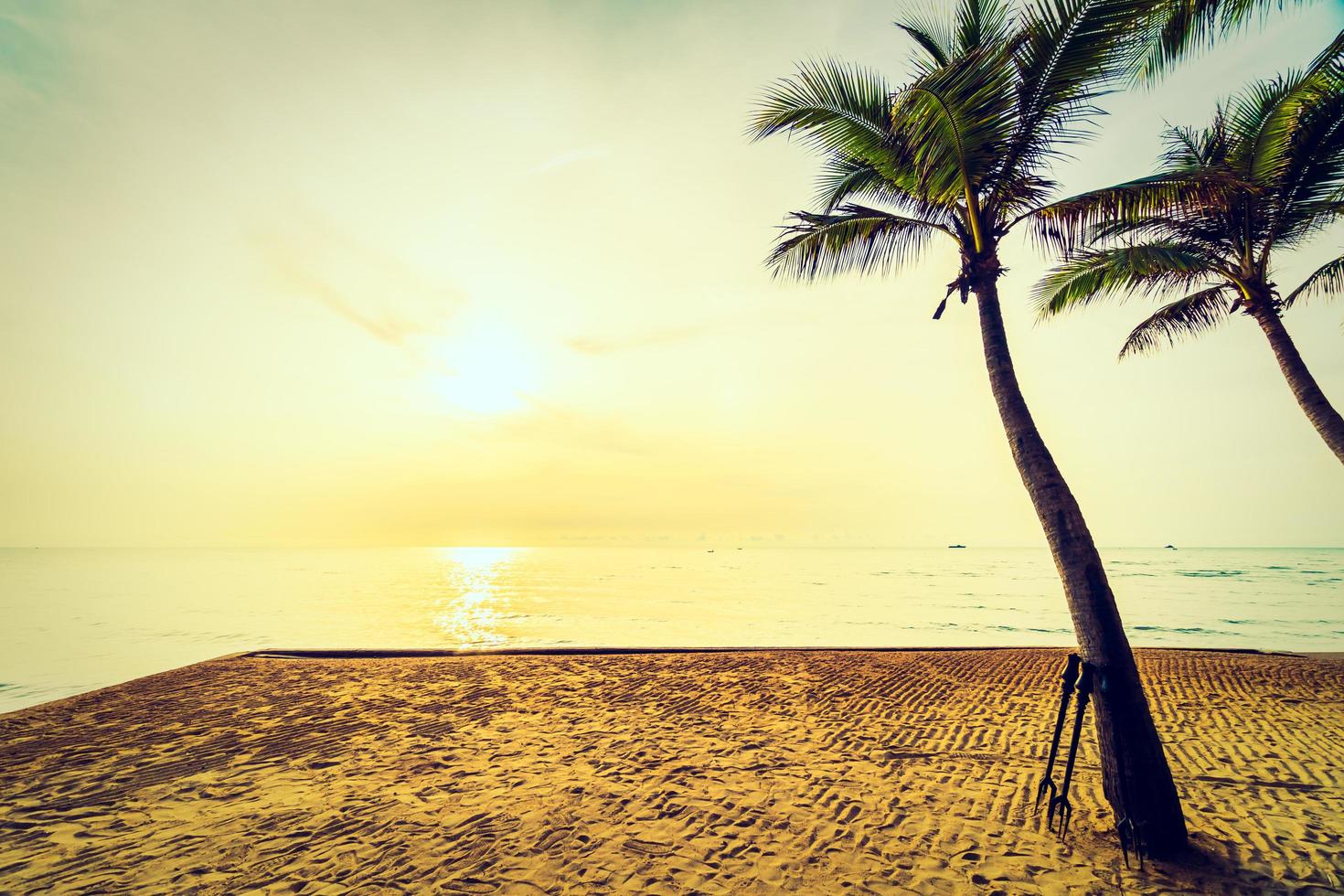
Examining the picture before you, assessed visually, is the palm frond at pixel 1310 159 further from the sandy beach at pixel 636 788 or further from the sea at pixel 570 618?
the sea at pixel 570 618

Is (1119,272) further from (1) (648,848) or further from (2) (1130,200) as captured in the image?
(1) (648,848)

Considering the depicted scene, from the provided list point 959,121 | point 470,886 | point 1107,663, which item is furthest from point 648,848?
point 959,121

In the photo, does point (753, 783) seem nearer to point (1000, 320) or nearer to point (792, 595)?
point (1000, 320)

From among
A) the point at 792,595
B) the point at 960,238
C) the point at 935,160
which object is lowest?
the point at 792,595

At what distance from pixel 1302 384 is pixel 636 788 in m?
10.7

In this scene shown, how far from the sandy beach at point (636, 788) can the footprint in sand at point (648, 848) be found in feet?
0.10

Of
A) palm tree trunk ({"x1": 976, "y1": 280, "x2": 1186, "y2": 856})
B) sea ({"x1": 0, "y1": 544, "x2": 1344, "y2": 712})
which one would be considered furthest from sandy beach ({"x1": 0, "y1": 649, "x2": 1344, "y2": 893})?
sea ({"x1": 0, "y1": 544, "x2": 1344, "y2": 712})

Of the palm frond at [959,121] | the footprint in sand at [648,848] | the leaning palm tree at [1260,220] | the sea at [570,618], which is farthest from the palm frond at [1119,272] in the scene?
the sea at [570,618]

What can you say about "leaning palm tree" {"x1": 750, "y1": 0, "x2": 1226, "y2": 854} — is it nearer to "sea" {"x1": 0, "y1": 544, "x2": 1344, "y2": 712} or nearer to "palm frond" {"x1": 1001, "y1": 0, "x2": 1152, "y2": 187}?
"palm frond" {"x1": 1001, "y1": 0, "x2": 1152, "y2": 187}

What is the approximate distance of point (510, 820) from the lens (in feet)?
15.9

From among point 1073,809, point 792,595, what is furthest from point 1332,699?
point 792,595

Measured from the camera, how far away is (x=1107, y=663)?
13.7ft

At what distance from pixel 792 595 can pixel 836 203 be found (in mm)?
31985

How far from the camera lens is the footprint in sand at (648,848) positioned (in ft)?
14.1
